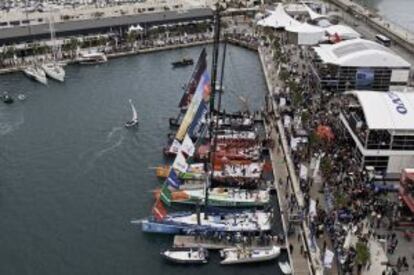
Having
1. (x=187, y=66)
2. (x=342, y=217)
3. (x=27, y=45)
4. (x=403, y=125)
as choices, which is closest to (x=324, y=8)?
(x=187, y=66)

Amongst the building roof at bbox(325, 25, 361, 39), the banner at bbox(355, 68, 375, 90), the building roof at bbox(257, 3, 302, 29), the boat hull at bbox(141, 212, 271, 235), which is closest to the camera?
the boat hull at bbox(141, 212, 271, 235)

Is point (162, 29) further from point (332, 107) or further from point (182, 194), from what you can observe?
point (182, 194)

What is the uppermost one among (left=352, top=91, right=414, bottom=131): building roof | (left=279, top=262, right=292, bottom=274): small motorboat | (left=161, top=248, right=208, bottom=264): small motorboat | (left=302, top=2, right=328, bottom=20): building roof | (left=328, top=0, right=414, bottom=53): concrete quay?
(left=302, top=2, right=328, bottom=20): building roof

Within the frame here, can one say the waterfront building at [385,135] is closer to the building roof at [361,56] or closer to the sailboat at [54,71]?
the building roof at [361,56]

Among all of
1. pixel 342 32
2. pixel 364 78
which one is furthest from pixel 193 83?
pixel 342 32

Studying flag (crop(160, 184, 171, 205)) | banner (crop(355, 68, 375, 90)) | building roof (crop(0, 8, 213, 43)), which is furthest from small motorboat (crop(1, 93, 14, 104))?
banner (crop(355, 68, 375, 90))

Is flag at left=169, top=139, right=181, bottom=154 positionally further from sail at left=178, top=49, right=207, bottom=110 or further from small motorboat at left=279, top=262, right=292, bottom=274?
small motorboat at left=279, top=262, right=292, bottom=274

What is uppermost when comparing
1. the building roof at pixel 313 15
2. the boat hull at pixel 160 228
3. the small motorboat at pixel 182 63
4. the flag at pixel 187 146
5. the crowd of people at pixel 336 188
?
the building roof at pixel 313 15

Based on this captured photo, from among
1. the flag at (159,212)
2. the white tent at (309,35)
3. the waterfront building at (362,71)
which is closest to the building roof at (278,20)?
the white tent at (309,35)
